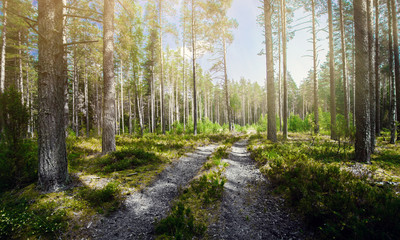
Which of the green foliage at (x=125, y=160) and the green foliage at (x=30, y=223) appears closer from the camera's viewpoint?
the green foliage at (x=30, y=223)

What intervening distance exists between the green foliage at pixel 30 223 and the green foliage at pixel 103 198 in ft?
1.87

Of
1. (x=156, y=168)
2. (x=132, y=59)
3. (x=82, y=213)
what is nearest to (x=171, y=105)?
(x=132, y=59)

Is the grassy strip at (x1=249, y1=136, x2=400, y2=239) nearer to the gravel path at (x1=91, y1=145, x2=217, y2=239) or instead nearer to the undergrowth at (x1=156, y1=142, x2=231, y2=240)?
the undergrowth at (x1=156, y1=142, x2=231, y2=240)

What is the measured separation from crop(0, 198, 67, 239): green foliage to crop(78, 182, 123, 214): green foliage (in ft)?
1.87

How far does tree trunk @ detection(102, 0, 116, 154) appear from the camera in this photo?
6723 mm

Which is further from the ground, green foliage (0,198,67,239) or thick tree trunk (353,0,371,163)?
thick tree trunk (353,0,371,163)

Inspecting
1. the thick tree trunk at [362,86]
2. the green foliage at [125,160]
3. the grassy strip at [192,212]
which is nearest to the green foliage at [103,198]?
the grassy strip at [192,212]

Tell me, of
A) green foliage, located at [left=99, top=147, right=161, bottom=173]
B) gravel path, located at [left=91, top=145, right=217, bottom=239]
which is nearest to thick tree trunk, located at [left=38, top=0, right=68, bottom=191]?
green foliage, located at [left=99, top=147, right=161, bottom=173]

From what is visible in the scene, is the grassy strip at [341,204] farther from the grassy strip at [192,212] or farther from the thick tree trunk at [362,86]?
the thick tree trunk at [362,86]

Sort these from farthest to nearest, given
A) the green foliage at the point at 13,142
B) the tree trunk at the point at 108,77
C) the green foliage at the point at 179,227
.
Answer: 1. the tree trunk at the point at 108,77
2. the green foliage at the point at 13,142
3. the green foliage at the point at 179,227

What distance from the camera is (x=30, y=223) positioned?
2504mm

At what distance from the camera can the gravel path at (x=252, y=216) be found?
2.62m

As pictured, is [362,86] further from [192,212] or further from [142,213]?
[142,213]

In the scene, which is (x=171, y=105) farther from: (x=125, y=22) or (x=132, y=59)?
(x=125, y=22)
